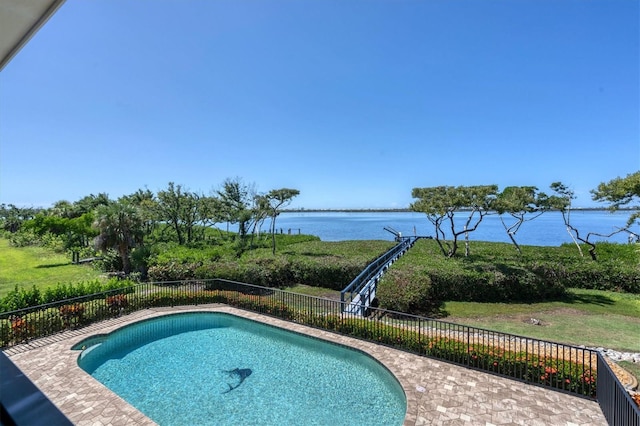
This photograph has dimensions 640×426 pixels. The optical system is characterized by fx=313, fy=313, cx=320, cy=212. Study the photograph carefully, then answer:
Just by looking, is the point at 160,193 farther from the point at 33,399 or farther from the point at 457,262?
the point at 33,399

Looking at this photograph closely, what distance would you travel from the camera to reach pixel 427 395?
6.59 m

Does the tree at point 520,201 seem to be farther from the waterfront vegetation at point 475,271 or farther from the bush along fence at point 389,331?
the bush along fence at point 389,331

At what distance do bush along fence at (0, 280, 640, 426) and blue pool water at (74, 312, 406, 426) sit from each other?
3.08 feet

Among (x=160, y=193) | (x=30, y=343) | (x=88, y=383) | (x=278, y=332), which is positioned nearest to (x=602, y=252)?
(x=278, y=332)

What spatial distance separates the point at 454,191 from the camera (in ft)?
56.9

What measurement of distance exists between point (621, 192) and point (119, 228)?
82.5ft

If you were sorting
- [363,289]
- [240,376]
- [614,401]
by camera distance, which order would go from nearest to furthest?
[614,401], [240,376], [363,289]

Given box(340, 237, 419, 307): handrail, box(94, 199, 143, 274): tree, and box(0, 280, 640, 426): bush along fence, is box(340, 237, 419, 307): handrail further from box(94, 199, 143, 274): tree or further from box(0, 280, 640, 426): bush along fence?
box(94, 199, 143, 274): tree

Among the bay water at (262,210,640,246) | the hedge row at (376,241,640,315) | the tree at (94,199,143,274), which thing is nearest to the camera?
the hedge row at (376,241,640,315)

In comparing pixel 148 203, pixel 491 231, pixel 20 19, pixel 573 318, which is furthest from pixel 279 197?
pixel 491 231

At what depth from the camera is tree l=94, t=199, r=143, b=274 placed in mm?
18359

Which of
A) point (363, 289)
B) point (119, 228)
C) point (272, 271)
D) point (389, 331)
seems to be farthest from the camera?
point (119, 228)

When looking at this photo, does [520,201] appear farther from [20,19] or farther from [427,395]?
[20,19]

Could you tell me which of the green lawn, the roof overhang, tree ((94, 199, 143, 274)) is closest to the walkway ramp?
the green lawn
